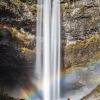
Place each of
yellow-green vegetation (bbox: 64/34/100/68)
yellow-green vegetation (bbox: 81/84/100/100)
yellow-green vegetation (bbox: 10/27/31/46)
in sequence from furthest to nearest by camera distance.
Result: yellow-green vegetation (bbox: 64/34/100/68) < yellow-green vegetation (bbox: 10/27/31/46) < yellow-green vegetation (bbox: 81/84/100/100)

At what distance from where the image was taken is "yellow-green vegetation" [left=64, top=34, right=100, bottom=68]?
1459 cm

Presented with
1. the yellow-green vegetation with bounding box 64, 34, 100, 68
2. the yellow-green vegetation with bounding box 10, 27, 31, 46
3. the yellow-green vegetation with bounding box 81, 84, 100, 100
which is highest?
the yellow-green vegetation with bounding box 10, 27, 31, 46

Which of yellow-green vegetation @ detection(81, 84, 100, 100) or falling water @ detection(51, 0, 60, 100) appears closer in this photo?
yellow-green vegetation @ detection(81, 84, 100, 100)

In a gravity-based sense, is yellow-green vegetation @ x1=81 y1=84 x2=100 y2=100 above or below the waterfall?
below

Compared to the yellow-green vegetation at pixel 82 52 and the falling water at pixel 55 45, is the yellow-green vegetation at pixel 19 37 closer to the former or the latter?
the falling water at pixel 55 45

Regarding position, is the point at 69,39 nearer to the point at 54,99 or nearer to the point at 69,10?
the point at 69,10

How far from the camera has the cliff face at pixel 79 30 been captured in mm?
14641

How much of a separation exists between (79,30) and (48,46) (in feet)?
4.67

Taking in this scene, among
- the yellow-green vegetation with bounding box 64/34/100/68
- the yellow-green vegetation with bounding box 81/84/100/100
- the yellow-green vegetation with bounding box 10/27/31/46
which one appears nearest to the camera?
the yellow-green vegetation with bounding box 81/84/100/100

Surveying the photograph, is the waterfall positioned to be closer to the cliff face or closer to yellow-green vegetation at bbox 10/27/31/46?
the cliff face

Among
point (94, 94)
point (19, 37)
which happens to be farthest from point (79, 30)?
point (94, 94)

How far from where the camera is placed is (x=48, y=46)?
14586 millimetres

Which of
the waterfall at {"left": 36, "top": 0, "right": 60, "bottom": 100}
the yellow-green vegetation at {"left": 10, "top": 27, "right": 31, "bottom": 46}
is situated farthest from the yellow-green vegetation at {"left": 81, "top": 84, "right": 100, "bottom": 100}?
the yellow-green vegetation at {"left": 10, "top": 27, "right": 31, "bottom": 46}

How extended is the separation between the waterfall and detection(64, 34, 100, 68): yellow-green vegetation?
1.44 feet
